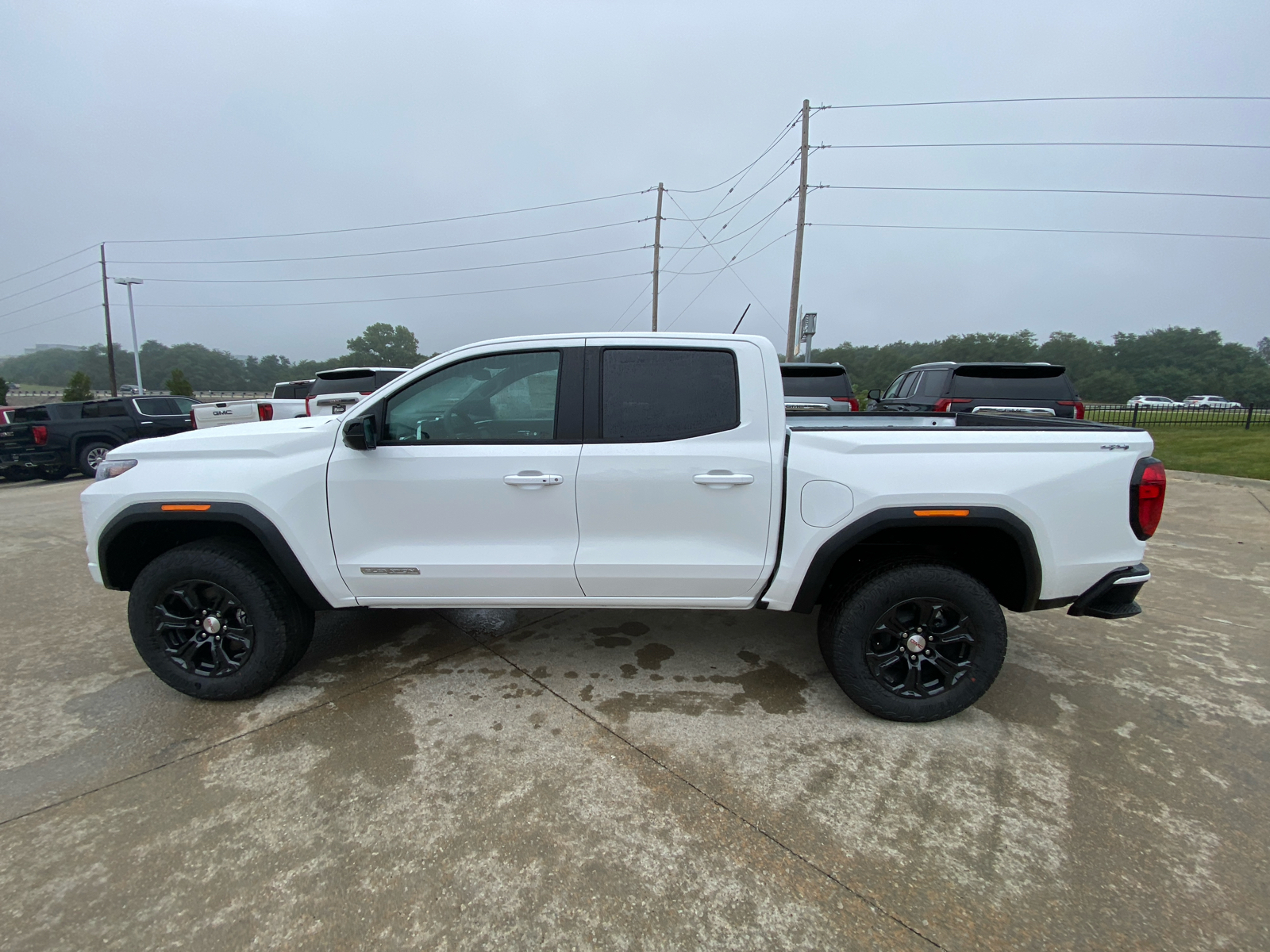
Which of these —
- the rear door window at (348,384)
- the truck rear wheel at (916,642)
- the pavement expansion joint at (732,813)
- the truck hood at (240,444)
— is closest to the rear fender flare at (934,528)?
the truck rear wheel at (916,642)

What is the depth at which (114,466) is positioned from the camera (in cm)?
286

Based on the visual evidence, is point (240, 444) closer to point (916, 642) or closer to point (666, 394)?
point (666, 394)

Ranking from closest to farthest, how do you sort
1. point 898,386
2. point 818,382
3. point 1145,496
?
point 1145,496
point 818,382
point 898,386

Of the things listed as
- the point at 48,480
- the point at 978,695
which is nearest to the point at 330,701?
the point at 978,695

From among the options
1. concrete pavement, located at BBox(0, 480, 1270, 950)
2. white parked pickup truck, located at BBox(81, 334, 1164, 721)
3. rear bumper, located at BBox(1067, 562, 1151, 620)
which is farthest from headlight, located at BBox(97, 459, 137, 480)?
rear bumper, located at BBox(1067, 562, 1151, 620)

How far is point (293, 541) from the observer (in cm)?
277

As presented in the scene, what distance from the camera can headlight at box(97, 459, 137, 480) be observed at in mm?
2852

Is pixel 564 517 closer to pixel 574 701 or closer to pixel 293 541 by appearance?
pixel 574 701

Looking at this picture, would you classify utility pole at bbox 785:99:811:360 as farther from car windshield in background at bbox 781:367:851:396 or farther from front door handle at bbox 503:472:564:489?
front door handle at bbox 503:472:564:489

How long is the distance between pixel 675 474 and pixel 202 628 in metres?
2.43

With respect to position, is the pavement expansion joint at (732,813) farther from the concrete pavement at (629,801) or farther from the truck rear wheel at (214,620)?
the truck rear wheel at (214,620)

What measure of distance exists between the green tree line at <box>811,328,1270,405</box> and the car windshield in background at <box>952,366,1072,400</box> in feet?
144

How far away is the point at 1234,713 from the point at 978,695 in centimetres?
134

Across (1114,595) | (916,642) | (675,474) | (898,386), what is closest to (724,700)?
(916,642)
